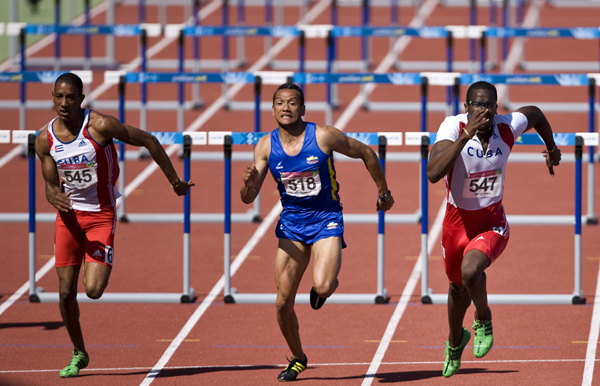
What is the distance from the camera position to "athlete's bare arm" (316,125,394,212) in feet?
20.5

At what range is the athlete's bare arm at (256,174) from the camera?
596 centimetres

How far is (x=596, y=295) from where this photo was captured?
838cm

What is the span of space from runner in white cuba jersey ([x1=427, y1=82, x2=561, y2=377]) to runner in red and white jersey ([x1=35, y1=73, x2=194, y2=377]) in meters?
1.78

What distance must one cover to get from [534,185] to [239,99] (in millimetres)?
5065

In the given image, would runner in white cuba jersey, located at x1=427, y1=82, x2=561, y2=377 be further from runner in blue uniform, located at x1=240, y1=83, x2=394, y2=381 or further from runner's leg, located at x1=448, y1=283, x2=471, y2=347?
runner in blue uniform, located at x1=240, y1=83, x2=394, y2=381

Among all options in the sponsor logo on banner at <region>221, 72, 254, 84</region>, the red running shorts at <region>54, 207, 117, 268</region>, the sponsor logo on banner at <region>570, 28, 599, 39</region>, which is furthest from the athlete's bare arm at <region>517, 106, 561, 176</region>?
the sponsor logo on banner at <region>570, 28, 599, 39</region>

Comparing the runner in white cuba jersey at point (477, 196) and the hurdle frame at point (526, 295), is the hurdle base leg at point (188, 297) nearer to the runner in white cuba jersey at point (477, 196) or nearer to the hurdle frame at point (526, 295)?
the hurdle frame at point (526, 295)

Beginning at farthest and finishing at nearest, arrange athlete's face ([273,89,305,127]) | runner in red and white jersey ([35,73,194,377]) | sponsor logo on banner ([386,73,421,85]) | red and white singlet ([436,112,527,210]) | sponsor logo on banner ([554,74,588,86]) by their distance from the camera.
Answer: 1. sponsor logo on banner ([386,73,421,85])
2. sponsor logo on banner ([554,74,588,86])
3. runner in red and white jersey ([35,73,194,377])
4. athlete's face ([273,89,305,127])
5. red and white singlet ([436,112,527,210])

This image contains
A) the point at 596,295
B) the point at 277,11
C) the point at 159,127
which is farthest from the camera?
the point at 277,11

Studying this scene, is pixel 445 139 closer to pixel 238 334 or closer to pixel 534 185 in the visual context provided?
pixel 238 334

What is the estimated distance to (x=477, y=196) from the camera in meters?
6.11

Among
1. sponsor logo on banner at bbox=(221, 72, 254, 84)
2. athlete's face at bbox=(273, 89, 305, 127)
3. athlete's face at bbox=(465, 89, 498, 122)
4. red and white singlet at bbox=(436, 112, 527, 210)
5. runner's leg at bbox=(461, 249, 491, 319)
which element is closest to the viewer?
athlete's face at bbox=(465, 89, 498, 122)

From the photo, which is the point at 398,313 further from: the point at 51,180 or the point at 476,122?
the point at 51,180

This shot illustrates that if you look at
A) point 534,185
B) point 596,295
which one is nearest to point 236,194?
point 534,185
